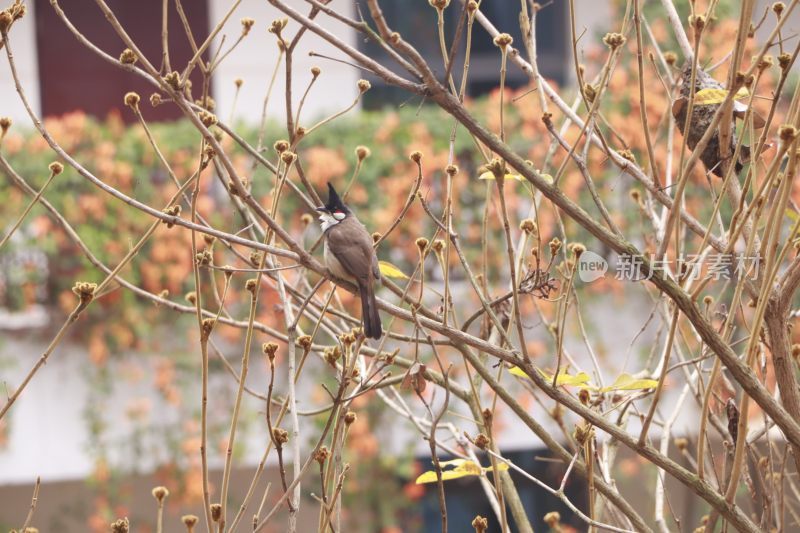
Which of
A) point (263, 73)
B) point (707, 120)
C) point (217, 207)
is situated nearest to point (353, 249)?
point (707, 120)

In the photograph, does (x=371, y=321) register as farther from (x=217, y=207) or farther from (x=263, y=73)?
(x=263, y=73)

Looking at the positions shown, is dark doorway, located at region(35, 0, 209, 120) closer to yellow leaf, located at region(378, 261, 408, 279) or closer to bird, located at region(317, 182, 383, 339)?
bird, located at region(317, 182, 383, 339)

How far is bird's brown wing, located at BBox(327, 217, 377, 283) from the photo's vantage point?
2.31 meters

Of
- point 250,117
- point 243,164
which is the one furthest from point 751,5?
point 250,117

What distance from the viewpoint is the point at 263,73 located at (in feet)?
21.4

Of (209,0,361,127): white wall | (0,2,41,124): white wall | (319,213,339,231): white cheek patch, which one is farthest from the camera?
(209,0,361,127): white wall

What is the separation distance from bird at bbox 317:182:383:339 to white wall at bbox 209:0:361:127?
3.90 meters

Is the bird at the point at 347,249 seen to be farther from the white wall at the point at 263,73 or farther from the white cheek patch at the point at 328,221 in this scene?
the white wall at the point at 263,73

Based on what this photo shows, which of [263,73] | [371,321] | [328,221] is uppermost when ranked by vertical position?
[263,73]

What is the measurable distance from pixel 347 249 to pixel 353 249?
0.01 m

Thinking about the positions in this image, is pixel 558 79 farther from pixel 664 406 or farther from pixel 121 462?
pixel 121 462

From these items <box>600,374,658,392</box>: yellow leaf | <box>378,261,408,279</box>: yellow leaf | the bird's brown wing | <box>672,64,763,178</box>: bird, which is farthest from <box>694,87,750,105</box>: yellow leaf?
the bird's brown wing

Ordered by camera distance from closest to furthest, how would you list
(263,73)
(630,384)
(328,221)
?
(630,384), (328,221), (263,73)

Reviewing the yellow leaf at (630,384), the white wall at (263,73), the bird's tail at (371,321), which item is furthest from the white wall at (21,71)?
the yellow leaf at (630,384)
